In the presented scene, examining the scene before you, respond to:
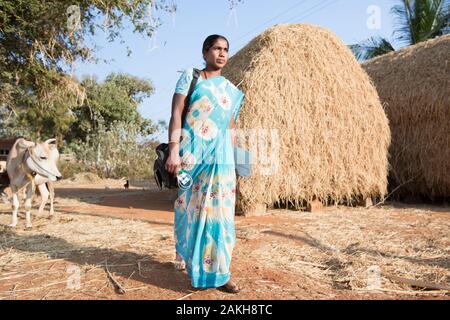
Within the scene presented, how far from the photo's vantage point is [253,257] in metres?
3.89

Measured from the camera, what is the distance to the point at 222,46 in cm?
302

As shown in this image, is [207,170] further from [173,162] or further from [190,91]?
[190,91]

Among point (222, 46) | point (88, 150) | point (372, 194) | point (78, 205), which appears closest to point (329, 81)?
point (372, 194)

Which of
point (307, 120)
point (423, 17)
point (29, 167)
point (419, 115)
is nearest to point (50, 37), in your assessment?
point (29, 167)

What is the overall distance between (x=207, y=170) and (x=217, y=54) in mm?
846

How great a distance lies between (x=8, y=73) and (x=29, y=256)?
390 cm

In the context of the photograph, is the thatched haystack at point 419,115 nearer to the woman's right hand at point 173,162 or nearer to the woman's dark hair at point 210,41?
the woman's dark hair at point 210,41

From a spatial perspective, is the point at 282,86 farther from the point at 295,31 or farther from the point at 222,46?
the point at 222,46

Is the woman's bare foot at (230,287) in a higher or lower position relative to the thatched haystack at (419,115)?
lower

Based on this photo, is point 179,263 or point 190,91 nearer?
point 190,91

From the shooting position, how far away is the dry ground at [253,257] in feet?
9.82

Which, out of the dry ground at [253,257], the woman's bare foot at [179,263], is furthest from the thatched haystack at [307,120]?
the woman's bare foot at [179,263]

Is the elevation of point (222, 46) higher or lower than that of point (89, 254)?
higher

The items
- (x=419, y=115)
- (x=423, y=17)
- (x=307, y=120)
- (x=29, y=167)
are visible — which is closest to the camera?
(x=29, y=167)
